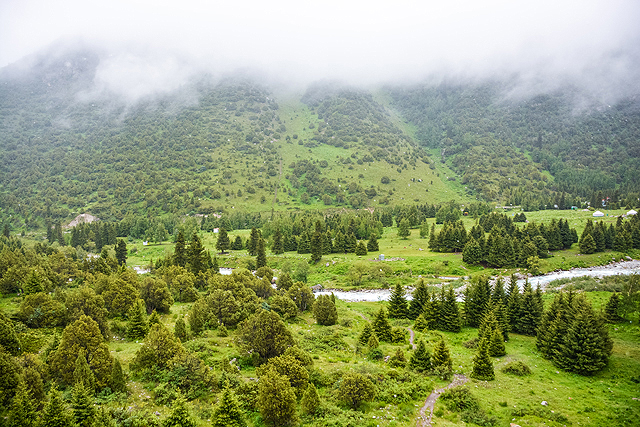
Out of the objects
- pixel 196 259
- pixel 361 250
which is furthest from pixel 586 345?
pixel 361 250

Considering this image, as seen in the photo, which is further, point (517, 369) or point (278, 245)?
point (278, 245)

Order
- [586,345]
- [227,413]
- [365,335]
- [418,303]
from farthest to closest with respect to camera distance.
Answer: [418,303], [365,335], [586,345], [227,413]

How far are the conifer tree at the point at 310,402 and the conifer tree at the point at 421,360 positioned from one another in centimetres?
1682

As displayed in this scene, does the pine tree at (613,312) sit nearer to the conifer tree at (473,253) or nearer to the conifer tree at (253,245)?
the conifer tree at (473,253)

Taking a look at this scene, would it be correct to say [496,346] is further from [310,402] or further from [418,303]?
[310,402]

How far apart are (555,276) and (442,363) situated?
73.3 metres

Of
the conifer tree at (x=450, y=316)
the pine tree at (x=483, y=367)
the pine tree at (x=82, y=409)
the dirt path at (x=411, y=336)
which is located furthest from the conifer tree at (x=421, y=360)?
the pine tree at (x=82, y=409)

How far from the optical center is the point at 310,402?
1302 inches

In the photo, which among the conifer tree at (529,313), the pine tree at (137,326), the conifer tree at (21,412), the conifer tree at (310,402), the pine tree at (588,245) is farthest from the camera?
the pine tree at (588,245)

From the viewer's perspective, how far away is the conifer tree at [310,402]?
108 ft

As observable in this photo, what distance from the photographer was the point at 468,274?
104 m

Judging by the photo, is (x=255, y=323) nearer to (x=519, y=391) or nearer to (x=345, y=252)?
(x=519, y=391)

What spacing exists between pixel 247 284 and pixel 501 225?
10335 centimetres

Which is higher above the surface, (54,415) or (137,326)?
(54,415)
